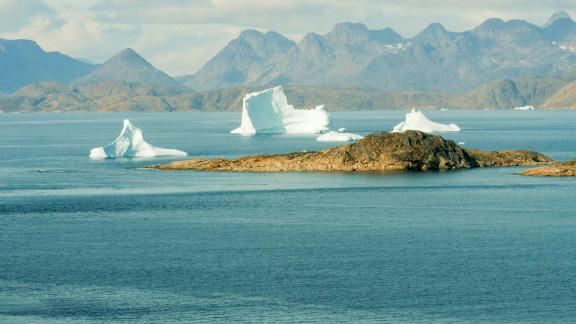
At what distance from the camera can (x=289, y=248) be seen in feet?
155

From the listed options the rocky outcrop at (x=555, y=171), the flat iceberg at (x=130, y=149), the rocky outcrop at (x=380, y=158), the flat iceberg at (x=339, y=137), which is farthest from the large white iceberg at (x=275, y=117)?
the rocky outcrop at (x=555, y=171)

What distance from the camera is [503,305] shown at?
35.2 metres

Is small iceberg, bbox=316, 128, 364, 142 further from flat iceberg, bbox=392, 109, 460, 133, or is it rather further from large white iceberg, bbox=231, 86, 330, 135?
large white iceberg, bbox=231, 86, 330, 135

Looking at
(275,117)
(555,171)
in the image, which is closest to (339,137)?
(275,117)

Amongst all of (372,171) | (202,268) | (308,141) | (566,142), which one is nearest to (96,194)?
(372,171)

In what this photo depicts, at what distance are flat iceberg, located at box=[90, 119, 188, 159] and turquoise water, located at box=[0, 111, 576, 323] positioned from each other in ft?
68.0

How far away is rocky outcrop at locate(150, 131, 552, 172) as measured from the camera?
288 ft

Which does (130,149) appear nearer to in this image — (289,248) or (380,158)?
(380,158)

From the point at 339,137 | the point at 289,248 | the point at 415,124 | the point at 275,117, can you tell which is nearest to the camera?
the point at 289,248

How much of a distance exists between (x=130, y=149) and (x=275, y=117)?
52518mm

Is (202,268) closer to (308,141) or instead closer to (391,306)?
(391,306)

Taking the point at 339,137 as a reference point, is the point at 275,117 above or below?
above

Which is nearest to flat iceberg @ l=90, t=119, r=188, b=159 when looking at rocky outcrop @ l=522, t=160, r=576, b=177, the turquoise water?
the turquoise water

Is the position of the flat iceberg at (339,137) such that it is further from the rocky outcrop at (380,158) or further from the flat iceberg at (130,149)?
the rocky outcrop at (380,158)
